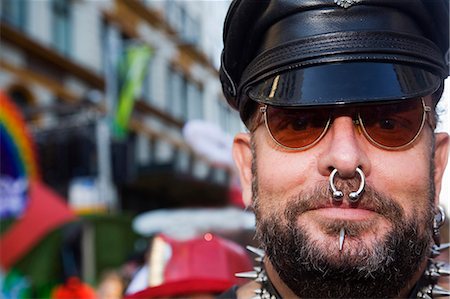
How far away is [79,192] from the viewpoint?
47.6ft

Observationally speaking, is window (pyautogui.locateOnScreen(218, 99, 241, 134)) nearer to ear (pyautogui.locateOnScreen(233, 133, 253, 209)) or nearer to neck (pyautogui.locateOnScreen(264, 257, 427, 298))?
ear (pyautogui.locateOnScreen(233, 133, 253, 209))

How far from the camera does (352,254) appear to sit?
4.26 feet

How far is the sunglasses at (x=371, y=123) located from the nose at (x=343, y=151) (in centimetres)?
1

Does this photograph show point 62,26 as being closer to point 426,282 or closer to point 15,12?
point 15,12

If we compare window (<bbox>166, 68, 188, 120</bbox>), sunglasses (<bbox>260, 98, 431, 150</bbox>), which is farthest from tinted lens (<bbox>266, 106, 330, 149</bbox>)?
window (<bbox>166, 68, 188, 120</bbox>)

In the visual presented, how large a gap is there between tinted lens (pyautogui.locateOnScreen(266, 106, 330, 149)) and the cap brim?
0.14ft

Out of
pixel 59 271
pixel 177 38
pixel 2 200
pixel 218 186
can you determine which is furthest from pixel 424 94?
pixel 177 38

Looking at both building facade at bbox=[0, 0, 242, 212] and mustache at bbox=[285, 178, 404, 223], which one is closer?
mustache at bbox=[285, 178, 404, 223]

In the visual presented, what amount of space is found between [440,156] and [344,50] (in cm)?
38

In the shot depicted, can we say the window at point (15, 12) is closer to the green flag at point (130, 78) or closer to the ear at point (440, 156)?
the green flag at point (130, 78)

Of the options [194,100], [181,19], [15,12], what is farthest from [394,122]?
[181,19]

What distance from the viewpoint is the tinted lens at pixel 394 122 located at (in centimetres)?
137

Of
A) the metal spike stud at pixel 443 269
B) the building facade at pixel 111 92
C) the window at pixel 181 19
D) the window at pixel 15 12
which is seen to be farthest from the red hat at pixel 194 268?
the window at pixel 181 19

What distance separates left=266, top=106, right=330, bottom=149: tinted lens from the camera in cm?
138
